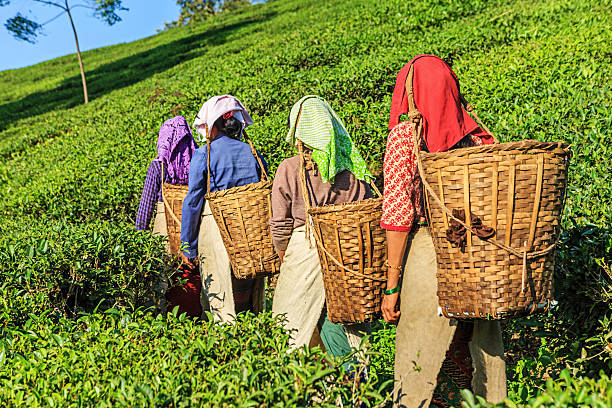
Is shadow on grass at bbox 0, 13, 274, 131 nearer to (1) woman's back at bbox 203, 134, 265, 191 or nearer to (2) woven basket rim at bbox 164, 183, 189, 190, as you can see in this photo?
(2) woven basket rim at bbox 164, 183, 189, 190

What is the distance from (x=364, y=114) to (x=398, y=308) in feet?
13.3

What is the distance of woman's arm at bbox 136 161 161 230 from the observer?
4438 mm

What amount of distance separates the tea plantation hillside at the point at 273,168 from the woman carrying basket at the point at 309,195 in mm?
697

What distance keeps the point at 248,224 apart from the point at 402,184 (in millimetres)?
1386

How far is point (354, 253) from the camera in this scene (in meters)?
2.56

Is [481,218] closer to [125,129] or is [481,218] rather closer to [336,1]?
[125,129]

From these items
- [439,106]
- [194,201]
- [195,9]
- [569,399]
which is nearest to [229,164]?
[194,201]

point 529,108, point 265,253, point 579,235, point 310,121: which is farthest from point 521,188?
point 529,108

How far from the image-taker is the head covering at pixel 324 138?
3.02m

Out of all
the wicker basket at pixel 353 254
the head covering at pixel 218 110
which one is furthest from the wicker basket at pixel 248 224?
the wicker basket at pixel 353 254

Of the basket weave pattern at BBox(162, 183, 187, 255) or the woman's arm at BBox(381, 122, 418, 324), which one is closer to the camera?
the woman's arm at BBox(381, 122, 418, 324)

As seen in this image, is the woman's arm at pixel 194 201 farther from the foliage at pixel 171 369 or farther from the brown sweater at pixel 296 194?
the foliage at pixel 171 369

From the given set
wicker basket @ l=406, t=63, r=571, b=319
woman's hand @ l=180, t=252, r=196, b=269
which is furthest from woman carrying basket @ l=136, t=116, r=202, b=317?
wicker basket @ l=406, t=63, r=571, b=319

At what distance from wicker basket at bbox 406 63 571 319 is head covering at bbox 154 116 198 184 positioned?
2.77m
